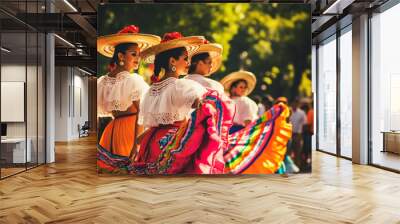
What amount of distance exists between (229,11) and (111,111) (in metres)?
2.67

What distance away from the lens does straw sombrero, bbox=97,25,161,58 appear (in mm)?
6777

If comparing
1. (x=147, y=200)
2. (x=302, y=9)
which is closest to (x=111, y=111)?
(x=147, y=200)

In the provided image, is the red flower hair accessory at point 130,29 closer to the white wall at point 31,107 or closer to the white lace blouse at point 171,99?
the white lace blouse at point 171,99

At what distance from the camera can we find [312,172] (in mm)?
7270

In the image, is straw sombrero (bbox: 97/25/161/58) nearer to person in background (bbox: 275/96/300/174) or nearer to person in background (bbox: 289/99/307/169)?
person in background (bbox: 275/96/300/174)

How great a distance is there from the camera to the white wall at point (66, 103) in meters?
16.3

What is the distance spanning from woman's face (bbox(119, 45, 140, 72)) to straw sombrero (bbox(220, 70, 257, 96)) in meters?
1.55

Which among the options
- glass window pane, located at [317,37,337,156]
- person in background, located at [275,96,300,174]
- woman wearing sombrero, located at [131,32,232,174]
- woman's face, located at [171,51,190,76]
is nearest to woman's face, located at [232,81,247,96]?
woman wearing sombrero, located at [131,32,232,174]

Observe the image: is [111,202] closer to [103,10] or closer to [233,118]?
[233,118]

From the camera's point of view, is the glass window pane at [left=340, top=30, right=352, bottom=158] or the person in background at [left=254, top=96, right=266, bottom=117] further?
the glass window pane at [left=340, top=30, right=352, bottom=158]

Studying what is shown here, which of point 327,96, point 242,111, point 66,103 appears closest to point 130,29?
point 242,111

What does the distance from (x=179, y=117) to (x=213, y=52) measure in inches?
49.6

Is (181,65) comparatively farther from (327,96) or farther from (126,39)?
(327,96)

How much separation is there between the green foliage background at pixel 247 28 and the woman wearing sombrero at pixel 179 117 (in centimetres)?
31
